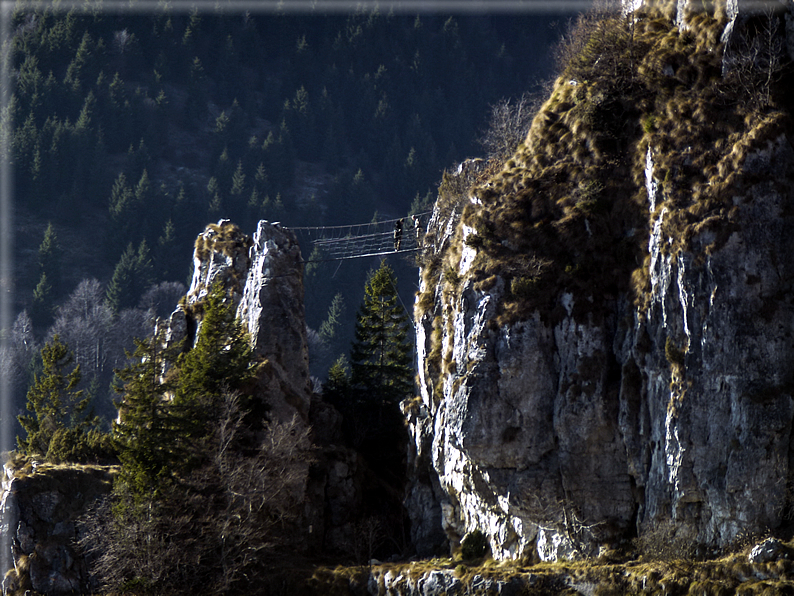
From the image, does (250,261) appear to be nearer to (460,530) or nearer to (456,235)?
(456,235)

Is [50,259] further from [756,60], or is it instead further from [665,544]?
[665,544]

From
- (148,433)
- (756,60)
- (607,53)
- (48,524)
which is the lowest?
(48,524)

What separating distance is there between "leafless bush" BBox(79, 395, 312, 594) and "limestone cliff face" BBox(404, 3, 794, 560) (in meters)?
8.26

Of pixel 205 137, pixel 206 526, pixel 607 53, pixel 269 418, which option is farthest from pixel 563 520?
pixel 205 137

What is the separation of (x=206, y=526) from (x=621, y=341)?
19.8m

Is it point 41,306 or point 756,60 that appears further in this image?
point 41,306

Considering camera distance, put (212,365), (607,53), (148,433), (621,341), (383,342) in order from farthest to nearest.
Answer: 1. (383,342)
2. (212,365)
3. (607,53)
4. (148,433)
5. (621,341)

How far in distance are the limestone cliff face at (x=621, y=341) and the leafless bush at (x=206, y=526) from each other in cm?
826

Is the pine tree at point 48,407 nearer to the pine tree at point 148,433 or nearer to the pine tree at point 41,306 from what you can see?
the pine tree at point 148,433

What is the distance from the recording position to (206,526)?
39219 mm

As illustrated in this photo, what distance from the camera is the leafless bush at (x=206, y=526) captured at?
125ft

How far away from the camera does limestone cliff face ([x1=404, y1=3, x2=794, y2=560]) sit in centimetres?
3400

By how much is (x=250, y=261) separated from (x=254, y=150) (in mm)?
94144

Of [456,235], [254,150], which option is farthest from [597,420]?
[254,150]
